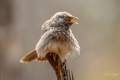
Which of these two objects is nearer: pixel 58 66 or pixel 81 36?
pixel 58 66

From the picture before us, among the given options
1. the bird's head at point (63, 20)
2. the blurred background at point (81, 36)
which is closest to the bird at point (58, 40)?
the bird's head at point (63, 20)

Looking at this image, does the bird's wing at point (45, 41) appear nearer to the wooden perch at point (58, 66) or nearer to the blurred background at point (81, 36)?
the wooden perch at point (58, 66)

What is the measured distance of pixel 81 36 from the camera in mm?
1588

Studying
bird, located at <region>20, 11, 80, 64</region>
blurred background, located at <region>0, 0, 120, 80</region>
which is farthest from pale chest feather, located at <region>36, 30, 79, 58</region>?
blurred background, located at <region>0, 0, 120, 80</region>

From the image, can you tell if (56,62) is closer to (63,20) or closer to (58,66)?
(58,66)

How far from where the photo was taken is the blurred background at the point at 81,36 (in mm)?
1583

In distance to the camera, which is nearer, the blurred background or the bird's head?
the bird's head

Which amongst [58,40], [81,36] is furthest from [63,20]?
[81,36]

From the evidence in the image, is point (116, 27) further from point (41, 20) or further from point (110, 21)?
point (41, 20)

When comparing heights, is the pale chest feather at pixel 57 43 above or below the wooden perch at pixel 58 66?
above

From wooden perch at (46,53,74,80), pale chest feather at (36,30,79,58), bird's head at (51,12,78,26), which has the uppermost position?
bird's head at (51,12,78,26)

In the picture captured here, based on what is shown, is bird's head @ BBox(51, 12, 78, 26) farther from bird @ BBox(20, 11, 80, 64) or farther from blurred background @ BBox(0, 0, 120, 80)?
blurred background @ BBox(0, 0, 120, 80)

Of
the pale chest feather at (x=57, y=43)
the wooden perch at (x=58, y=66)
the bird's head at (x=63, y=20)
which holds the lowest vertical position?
the wooden perch at (x=58, y=66)

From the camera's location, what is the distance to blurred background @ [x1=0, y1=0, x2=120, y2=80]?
5.19 feet
